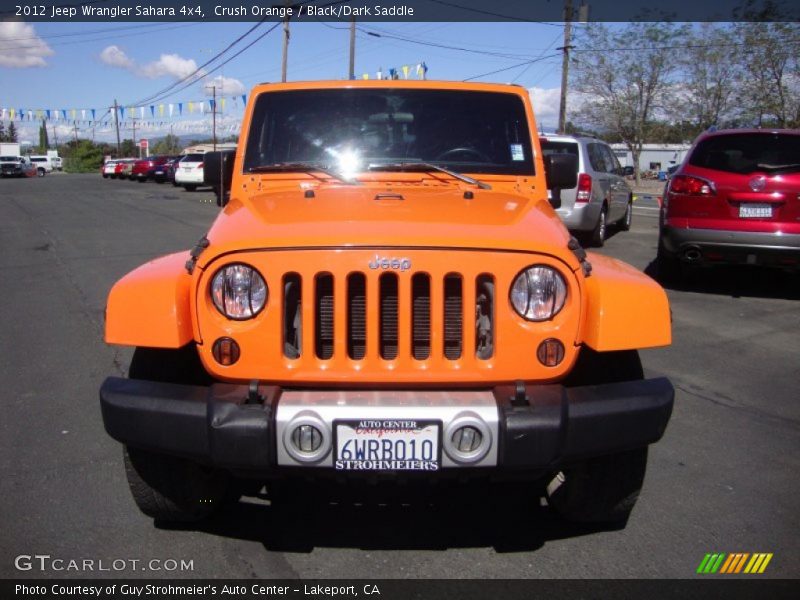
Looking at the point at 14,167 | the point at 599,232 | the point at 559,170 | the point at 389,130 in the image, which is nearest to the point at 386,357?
the point at 389,130

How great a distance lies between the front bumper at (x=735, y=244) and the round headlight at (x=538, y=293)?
18.0 ft

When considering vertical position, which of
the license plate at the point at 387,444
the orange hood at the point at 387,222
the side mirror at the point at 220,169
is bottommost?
the license plate at the point at 387,444

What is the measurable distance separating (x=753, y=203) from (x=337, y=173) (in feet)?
17.0

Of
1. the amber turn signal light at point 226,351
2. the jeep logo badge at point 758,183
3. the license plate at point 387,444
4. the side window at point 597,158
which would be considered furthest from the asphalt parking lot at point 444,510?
the side window at point 597,158

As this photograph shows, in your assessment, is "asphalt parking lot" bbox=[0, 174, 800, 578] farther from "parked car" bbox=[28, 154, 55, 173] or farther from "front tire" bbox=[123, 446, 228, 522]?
"parked car" bbox=[28, 154, 55, 173]

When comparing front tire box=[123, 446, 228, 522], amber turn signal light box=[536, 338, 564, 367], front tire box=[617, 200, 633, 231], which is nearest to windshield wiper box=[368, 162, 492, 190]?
amber turn signal light box=[536, 338, 564, 367]

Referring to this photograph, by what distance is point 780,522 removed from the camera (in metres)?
3.24

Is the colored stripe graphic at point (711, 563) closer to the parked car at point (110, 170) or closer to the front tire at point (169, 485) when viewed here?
the front tire at point (169, 485)

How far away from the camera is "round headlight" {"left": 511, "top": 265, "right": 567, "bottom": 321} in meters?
2.68

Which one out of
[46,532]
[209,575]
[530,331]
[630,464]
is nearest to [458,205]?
[530,331]

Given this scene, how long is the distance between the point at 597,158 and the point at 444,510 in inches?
367

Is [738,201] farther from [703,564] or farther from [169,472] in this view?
[169,472]

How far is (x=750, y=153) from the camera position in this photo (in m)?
7.62

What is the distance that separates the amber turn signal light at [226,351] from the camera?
105 inches
